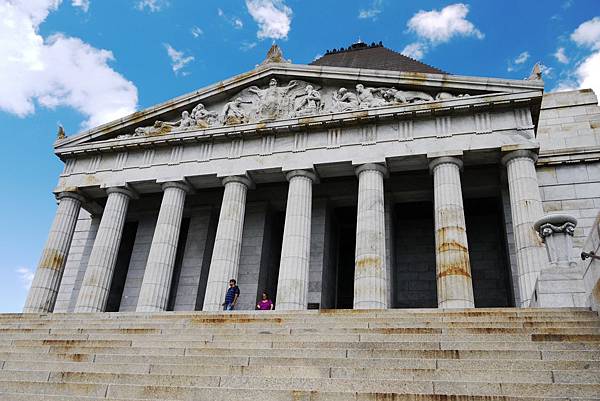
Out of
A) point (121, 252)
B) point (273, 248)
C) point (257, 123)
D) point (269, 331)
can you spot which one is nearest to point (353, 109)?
point (257, 123)

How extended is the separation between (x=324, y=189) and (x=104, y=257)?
10.7 metres

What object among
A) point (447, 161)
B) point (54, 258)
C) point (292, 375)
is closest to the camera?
point (292, 375)

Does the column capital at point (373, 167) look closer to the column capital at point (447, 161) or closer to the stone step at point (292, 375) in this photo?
the column capital at point (447, 161)

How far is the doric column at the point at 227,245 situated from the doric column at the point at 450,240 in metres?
8.19

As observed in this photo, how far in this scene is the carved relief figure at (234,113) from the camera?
2397cm

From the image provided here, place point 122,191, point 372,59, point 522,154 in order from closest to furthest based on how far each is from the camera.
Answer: point 522,154
point 122,191
point 372,59

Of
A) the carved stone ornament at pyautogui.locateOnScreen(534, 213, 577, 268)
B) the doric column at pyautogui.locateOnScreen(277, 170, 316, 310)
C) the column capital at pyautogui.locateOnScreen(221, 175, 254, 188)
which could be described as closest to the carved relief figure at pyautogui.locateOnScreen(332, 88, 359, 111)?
the doric column at pyautogui.locateOnScreen(277, 170, 316, 310)

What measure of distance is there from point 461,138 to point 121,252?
748 inches

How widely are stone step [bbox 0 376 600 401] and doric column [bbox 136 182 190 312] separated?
1208cm

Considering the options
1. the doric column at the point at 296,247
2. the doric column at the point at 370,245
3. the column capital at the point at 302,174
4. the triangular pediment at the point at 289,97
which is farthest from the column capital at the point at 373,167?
the triangular pediment at the point at 289,97

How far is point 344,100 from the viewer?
22.9 meters

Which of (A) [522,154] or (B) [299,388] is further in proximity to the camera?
(A) [522,154]

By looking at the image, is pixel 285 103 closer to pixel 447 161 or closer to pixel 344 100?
pixel 344 100

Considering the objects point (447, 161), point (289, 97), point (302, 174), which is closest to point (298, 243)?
point (302, 174)
